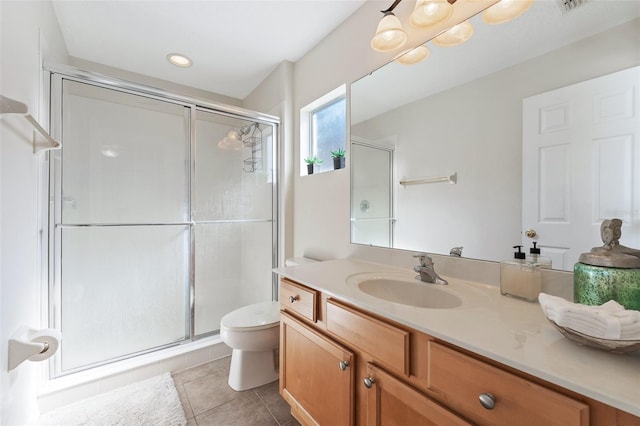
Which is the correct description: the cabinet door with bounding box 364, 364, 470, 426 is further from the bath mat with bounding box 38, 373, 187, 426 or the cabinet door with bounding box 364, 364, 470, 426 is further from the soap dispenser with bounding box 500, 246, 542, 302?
the bath mat with bounding box 38, 373, 187, 426

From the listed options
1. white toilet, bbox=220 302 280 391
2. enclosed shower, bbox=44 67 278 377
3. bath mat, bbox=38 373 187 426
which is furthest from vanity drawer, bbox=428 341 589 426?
enclosed shower, bbox=44 67 278 377

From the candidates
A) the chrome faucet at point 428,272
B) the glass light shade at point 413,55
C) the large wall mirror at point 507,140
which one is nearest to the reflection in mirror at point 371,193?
the large wall mirror at point 507,140

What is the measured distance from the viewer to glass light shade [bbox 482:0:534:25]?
101 cm

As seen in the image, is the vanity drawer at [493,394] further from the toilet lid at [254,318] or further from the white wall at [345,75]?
the toilet lid at [254,318]

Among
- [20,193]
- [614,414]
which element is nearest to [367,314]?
[614,414]

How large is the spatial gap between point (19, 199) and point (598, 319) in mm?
1923

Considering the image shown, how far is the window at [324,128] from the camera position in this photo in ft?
6.27

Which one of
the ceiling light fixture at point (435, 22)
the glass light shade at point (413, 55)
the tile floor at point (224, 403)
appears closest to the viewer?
the ceiling light fixture at point (435, 22)

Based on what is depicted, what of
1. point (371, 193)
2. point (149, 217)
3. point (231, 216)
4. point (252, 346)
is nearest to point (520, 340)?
point (371, 193)

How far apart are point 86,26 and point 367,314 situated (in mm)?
2610

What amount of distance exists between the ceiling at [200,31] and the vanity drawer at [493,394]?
75.4 inches

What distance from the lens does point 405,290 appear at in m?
1.19

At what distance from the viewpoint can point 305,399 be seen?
120 centimetres

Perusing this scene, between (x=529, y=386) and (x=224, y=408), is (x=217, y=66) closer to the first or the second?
(x=224, y=408)
